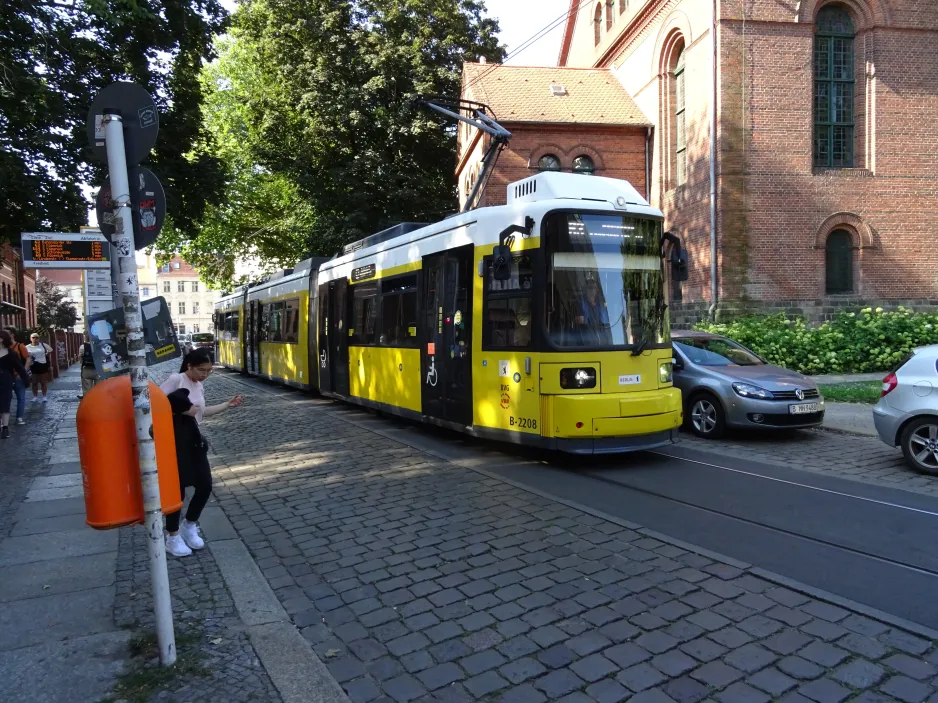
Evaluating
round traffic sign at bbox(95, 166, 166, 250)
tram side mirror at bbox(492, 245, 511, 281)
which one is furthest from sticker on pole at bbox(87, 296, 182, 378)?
tram side mirror at bbox(492, 245, 511, 281)

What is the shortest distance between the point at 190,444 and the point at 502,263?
3.90 metres

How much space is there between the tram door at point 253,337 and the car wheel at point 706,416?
1458 cm

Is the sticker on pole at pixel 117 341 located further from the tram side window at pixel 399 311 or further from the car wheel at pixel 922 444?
the car wheel at pixel 922 444

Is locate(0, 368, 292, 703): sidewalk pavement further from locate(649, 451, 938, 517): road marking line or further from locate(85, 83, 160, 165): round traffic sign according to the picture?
locate(649, 451, 938, 517): road marking line

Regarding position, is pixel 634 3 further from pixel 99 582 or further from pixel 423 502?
pixel 99 582

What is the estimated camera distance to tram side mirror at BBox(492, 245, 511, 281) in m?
7.63

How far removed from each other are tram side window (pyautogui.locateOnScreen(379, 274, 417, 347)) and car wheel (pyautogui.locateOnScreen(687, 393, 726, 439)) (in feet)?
13.9

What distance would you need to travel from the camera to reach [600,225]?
7.88 metres

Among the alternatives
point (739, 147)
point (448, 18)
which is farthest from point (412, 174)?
point (739, 147)

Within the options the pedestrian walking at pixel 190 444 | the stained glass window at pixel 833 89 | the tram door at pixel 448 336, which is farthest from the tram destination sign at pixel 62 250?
the stained glass window at pixel 833 89

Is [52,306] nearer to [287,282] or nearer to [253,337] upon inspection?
[253,337]

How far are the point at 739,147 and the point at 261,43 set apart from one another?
20804 millimetres

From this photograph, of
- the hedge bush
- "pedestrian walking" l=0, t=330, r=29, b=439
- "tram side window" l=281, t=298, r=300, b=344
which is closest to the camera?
"pedestrian walking" l=0, t=330, r=29, b=439

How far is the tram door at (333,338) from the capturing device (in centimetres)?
1355
